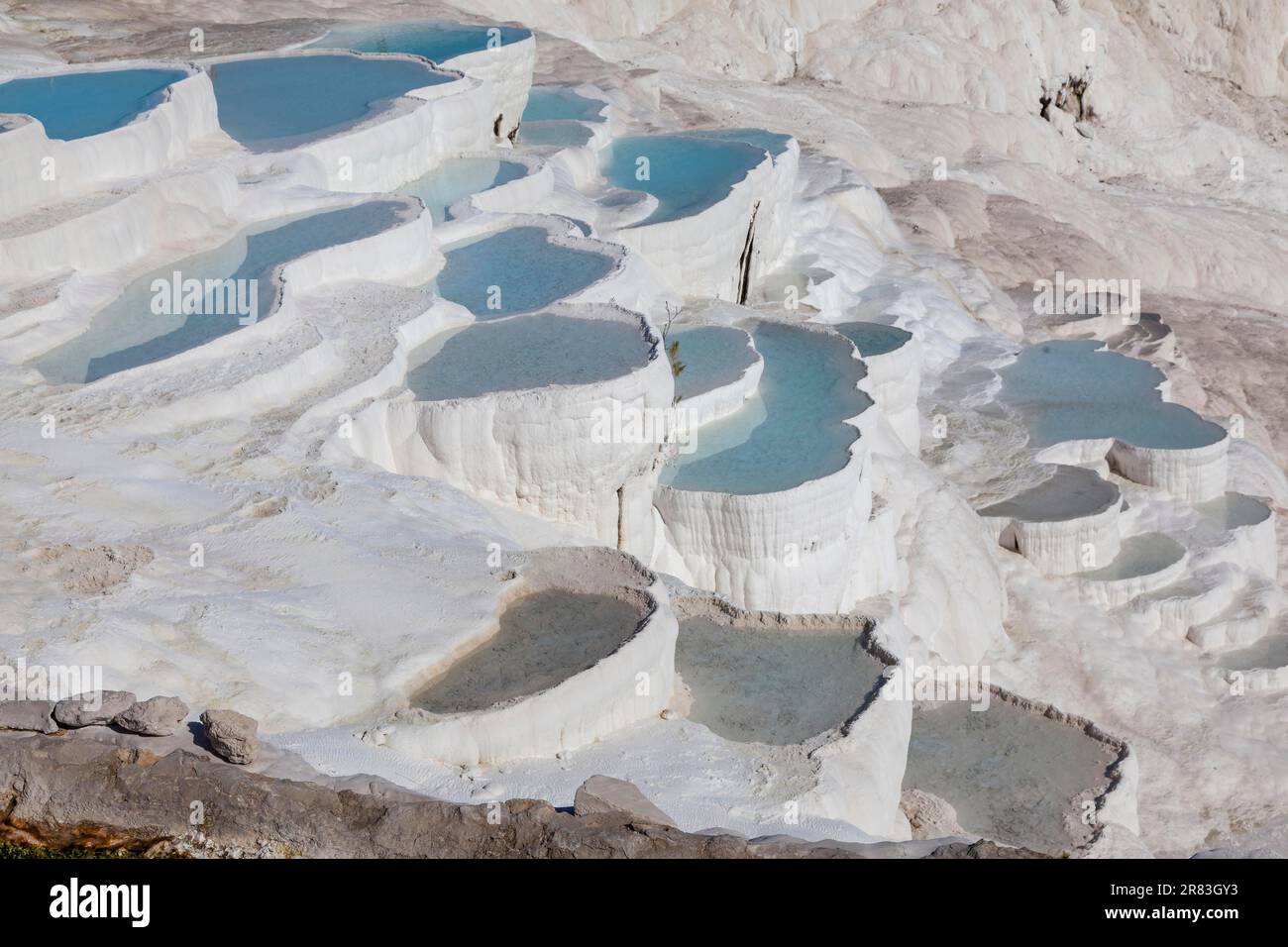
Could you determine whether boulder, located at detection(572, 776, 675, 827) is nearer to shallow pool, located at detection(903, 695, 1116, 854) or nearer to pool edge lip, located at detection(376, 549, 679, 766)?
pool edge lip, located at detection(376, 549, 679, 766)

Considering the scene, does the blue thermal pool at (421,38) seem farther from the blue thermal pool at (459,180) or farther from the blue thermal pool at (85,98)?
the blue thermal pool at (85,98)

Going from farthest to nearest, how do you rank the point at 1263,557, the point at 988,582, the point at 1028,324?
the point at 1028,324
the point at 1263,557
the point at 988,582

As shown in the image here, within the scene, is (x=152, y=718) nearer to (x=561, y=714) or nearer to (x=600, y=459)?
(x=561, y=714)

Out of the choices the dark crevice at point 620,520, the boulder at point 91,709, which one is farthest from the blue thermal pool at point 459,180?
the boulder at point 91,709

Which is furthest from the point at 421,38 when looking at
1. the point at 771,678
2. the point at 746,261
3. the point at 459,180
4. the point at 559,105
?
the point at 771,678

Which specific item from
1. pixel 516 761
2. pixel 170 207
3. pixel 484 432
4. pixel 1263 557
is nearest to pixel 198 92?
pixel 170 207

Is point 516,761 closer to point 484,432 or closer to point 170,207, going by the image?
point 484,432
